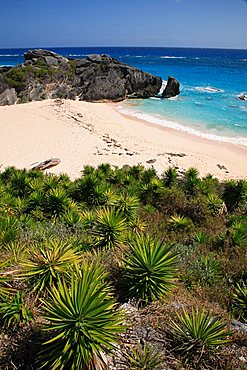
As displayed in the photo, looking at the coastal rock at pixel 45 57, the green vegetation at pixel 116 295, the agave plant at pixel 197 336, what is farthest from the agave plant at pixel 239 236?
the coastal rock at pixel 45 57

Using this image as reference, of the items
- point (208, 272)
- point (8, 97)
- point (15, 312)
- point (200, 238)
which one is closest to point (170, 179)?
point (200, 238)

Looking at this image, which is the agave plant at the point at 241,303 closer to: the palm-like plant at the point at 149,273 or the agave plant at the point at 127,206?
the palm-like plant at the point at 149,273

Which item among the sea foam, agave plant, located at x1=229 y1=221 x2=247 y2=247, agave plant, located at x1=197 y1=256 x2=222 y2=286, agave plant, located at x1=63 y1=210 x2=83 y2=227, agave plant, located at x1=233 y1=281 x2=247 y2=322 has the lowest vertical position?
the sea foam

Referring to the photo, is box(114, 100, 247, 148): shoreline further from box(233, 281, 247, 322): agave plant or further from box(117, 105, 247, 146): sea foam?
box(233, 281, 247, 322): agave plant

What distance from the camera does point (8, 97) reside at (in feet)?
106

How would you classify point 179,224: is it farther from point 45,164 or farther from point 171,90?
point 171,90

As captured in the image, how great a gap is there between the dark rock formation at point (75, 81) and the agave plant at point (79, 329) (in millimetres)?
32183

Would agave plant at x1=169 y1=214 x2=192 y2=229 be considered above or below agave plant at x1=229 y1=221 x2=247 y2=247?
below

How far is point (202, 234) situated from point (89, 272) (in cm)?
473

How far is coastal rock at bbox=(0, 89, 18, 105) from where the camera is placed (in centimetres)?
3184

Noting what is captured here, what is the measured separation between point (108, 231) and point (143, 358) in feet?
10.7

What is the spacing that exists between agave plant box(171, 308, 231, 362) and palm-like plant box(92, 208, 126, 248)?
2643 mm

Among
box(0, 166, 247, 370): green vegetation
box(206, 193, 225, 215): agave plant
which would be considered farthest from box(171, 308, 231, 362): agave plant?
box(206, 193, 225, 215): agave plant

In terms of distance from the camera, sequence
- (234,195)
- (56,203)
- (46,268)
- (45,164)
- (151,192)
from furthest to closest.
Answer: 1. (45,164)
2. (234,195)
3. (151,192)
4. (56,203)
5. (46,268)
